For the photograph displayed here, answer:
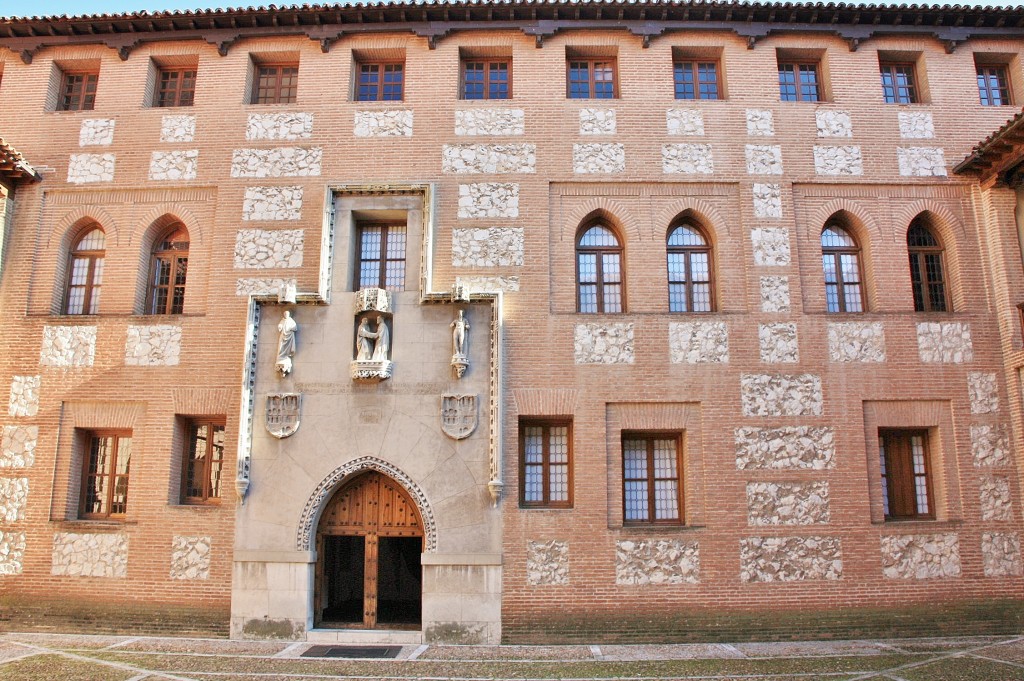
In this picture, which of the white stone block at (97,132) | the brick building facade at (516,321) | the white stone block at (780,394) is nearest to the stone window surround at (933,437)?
the brick building facade at (516,321)

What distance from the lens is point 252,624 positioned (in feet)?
41.2

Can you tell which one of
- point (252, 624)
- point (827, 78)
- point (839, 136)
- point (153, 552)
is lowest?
point (252, 624)

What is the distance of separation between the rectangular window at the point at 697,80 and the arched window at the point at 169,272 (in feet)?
35.2

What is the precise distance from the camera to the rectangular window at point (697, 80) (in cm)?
1497

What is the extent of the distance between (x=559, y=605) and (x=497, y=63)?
10.9m

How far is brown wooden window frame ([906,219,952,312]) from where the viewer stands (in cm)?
1421

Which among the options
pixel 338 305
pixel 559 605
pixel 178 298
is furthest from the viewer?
pixel 178 298

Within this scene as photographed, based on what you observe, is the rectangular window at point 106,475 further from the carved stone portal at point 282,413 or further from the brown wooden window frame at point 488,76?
the brown wooden window frame at point 488,76

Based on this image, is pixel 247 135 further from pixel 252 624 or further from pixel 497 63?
pixel 252 624

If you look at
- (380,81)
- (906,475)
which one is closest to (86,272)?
(380,81)

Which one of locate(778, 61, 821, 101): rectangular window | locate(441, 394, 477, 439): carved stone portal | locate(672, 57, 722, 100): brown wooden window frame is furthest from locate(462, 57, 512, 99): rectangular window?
locate(441, 394, 477, 439): carved stone portal

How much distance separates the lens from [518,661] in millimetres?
11250

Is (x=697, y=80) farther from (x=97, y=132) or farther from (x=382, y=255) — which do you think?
(x=97, y=132)

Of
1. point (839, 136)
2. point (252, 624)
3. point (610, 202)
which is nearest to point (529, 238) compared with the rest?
point (610, 202)
